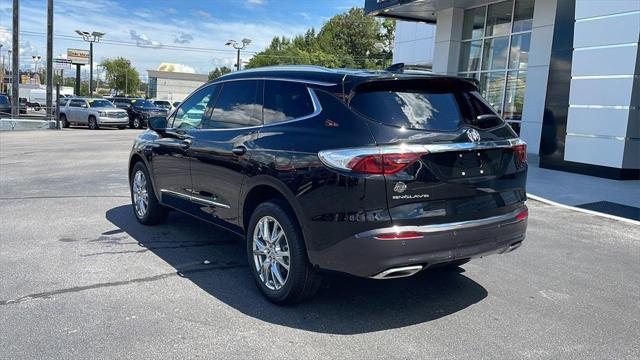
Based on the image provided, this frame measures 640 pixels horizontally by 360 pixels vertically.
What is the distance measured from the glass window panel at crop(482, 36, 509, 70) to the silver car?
1899 centimetres

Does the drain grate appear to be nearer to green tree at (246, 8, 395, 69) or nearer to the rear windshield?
the rear windshield

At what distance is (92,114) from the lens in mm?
28359

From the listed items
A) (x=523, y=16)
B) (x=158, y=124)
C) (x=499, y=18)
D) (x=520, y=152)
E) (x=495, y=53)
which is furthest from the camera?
(x=495, y=53)

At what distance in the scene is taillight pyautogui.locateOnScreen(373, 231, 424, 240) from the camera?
362cm

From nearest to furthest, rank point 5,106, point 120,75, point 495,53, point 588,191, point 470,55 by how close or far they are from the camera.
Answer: point 588,191 → point 495,53 → point 470,55 → point 5,106 → point 120,75

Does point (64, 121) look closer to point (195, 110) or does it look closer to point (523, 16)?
point (523, 16)

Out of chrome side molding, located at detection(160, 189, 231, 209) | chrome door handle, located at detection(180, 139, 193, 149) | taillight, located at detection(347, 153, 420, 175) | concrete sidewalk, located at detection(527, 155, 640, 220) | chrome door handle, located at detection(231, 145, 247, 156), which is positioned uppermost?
taillight, located at detection(347, 153, 420, 175)

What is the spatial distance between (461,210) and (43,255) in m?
4.03

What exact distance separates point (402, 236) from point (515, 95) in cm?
1439

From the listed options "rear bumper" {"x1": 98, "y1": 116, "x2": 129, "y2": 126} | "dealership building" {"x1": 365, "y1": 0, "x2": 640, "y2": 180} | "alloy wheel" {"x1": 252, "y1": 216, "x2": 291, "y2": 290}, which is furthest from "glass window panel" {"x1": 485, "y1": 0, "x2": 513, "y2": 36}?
"rear bumper" {"x1": 98, "y1": 116, "x2": 129, "y2": 126}

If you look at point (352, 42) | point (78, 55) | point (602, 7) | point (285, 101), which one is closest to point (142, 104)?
point (602, 7)

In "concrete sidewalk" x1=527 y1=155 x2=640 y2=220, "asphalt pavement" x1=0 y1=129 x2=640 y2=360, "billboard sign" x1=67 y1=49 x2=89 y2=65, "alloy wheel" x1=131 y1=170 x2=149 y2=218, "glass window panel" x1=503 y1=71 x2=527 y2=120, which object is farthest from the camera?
"billboard sign" x1=67 y1=49 x2=89 y2=65

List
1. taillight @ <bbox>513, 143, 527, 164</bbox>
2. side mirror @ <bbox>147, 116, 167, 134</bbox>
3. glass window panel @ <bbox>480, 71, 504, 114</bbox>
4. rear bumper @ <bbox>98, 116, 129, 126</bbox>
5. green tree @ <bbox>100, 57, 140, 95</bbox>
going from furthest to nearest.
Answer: green tree @ <bbox>100, 57, 140, 95</bbox>, rear bumper @ <bbox>98, 116, 129, 126</bbox>, glass window panel @ <bbox>480, 71, 504, 114</bbox>, side mirror @ <bbox>147, 116, 167, 134</bbox>, taillight @ <bbox>513, 143, 527, 164</bbox>

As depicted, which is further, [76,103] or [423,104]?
[76,103]
